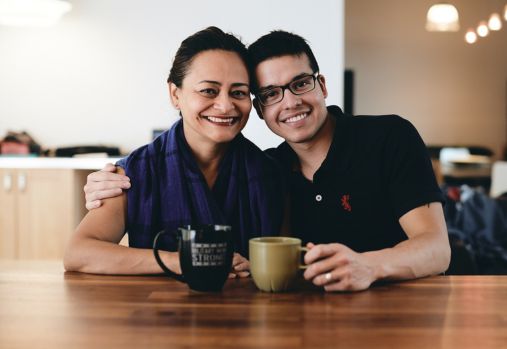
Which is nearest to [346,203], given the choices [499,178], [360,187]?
[360,187]

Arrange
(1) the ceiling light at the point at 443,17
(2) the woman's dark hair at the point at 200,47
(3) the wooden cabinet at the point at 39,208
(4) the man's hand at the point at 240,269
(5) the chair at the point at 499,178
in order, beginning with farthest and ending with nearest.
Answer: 1. (1) the ceiling light at the point at 443,17
2. (5) the chair at the point at 499,178
3. (3) the wooden cabinet at the point at 39,208
4. (2) the woman's dark hair at the point at 200,47
5. (4) the man's hand at the point at 240,269

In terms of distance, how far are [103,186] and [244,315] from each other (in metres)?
0.65

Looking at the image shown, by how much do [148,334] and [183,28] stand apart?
3366mm

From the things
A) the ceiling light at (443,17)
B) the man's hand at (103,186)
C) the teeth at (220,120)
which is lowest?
the man's hand at (103,186)

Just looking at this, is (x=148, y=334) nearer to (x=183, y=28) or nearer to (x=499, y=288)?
(x=499, y=288)

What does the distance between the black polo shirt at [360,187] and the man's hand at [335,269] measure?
0.52m

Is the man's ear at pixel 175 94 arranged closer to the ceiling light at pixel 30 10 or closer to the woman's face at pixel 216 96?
the woman's face at pixel 216 96

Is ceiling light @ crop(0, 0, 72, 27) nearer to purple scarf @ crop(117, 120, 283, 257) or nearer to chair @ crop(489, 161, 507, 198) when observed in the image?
purple scarf @ crop(117, 120, 283, 257)

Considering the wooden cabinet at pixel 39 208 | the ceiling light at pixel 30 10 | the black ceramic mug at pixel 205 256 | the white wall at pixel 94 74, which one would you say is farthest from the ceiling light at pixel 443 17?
the black ceramic mug at pixel 205 256

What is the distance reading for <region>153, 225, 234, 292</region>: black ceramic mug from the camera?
3.42ft

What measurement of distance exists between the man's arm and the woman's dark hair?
62 centimetres

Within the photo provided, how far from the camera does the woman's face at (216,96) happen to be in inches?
59.4

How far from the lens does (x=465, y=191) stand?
3277 mm

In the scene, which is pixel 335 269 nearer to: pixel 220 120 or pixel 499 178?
pixel 220 120
